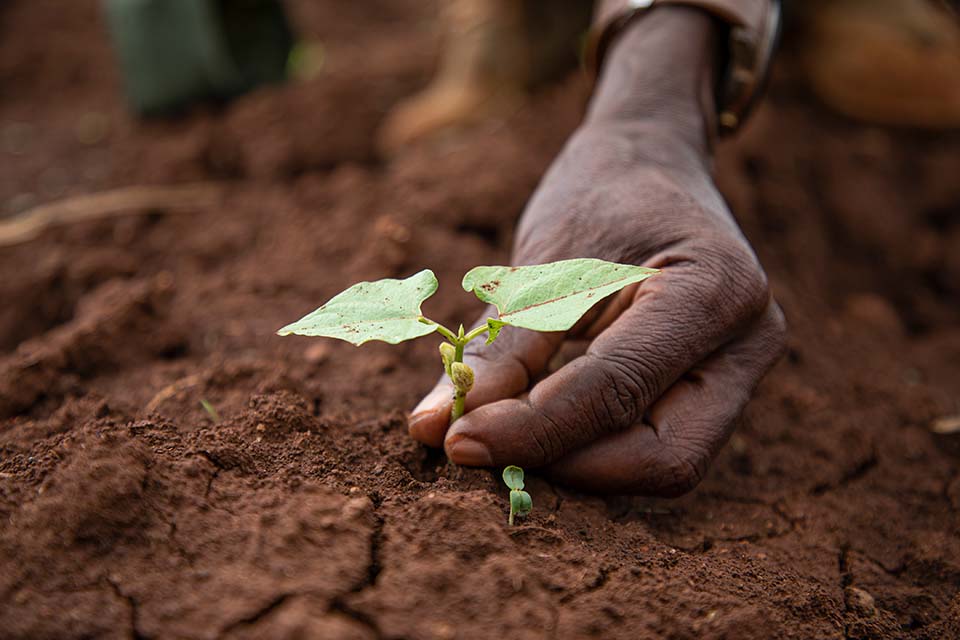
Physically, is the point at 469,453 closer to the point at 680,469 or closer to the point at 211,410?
the point at 680,469

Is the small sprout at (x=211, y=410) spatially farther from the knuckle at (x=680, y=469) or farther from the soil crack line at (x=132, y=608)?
the knuckle at (x=680, y=469)

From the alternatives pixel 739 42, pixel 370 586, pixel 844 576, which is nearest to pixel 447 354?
pixel 370 586

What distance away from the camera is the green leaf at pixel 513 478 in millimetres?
1148

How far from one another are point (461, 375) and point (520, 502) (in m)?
0.20

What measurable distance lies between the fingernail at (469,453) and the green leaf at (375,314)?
22cm

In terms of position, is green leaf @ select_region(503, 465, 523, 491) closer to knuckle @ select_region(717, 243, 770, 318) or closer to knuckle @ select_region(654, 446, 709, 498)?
knuckle @ select_region(654, 446, 709, 498)

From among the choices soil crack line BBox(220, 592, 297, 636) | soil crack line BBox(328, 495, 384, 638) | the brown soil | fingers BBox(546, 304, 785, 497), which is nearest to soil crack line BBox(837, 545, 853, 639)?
the brown soil

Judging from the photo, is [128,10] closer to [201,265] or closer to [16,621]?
[201,265]

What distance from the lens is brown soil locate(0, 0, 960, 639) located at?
978 millimetres

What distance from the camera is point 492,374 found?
1.24 metres

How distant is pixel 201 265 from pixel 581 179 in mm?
1166

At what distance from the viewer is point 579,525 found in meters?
1.20

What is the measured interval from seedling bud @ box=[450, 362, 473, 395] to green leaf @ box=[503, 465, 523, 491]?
0.48 ft

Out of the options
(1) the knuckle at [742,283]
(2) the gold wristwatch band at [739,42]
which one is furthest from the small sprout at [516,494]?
(2) the gold wristwatch band at [739,42]
